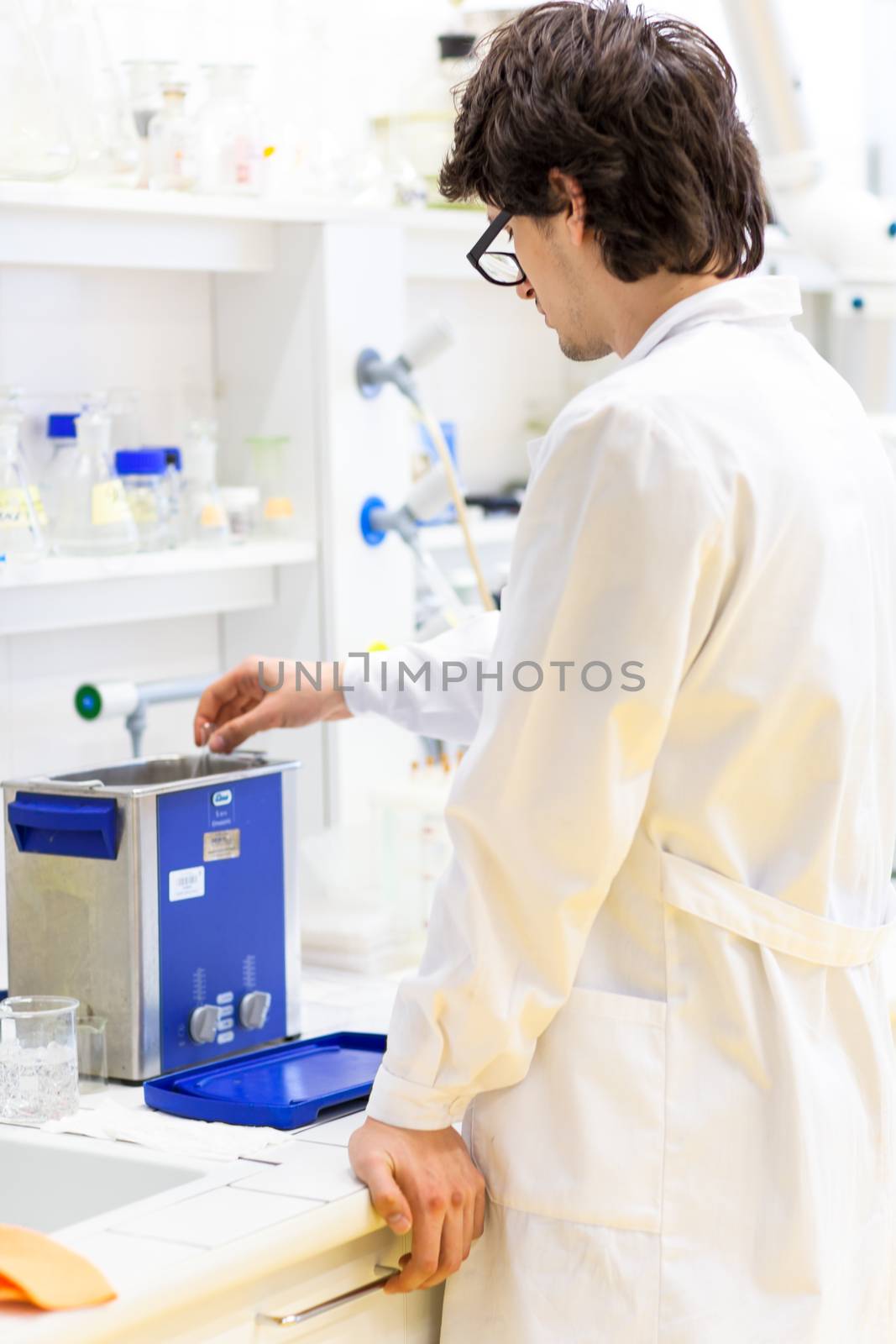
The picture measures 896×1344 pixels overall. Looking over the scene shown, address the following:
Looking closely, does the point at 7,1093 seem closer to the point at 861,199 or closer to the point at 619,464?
the point at 619,464

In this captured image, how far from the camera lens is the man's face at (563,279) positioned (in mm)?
1269

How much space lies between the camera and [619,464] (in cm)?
112

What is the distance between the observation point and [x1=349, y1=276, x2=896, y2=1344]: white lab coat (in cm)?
114

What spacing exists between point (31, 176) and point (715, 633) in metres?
1.09

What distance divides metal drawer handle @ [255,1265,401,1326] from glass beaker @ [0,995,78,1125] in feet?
1.11

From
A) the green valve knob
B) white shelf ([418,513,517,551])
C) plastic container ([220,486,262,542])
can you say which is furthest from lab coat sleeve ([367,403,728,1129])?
white shelf ([418,513,517,551])

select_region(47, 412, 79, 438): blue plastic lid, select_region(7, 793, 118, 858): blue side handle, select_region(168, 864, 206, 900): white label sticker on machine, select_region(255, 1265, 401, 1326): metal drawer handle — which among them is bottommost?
select_region(255, 1265, 401, 1326): metal drawer handle

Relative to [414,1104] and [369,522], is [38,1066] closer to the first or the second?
[414,1104]

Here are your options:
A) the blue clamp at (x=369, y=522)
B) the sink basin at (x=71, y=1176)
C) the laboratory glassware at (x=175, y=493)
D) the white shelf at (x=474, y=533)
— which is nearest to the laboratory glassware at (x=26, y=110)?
the laboratory glassware at (x=175, y=493)

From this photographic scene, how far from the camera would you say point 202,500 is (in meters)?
2.19

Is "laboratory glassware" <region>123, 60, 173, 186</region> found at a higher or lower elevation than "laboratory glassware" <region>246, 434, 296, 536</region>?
higher

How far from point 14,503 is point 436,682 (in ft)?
1.89

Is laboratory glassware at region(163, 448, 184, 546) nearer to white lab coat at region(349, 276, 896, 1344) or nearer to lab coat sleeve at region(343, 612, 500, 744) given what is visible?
lab coat sleeve at region(343, 612, 500, 744)

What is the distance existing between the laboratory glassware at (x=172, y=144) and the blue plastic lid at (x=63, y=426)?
29cm
